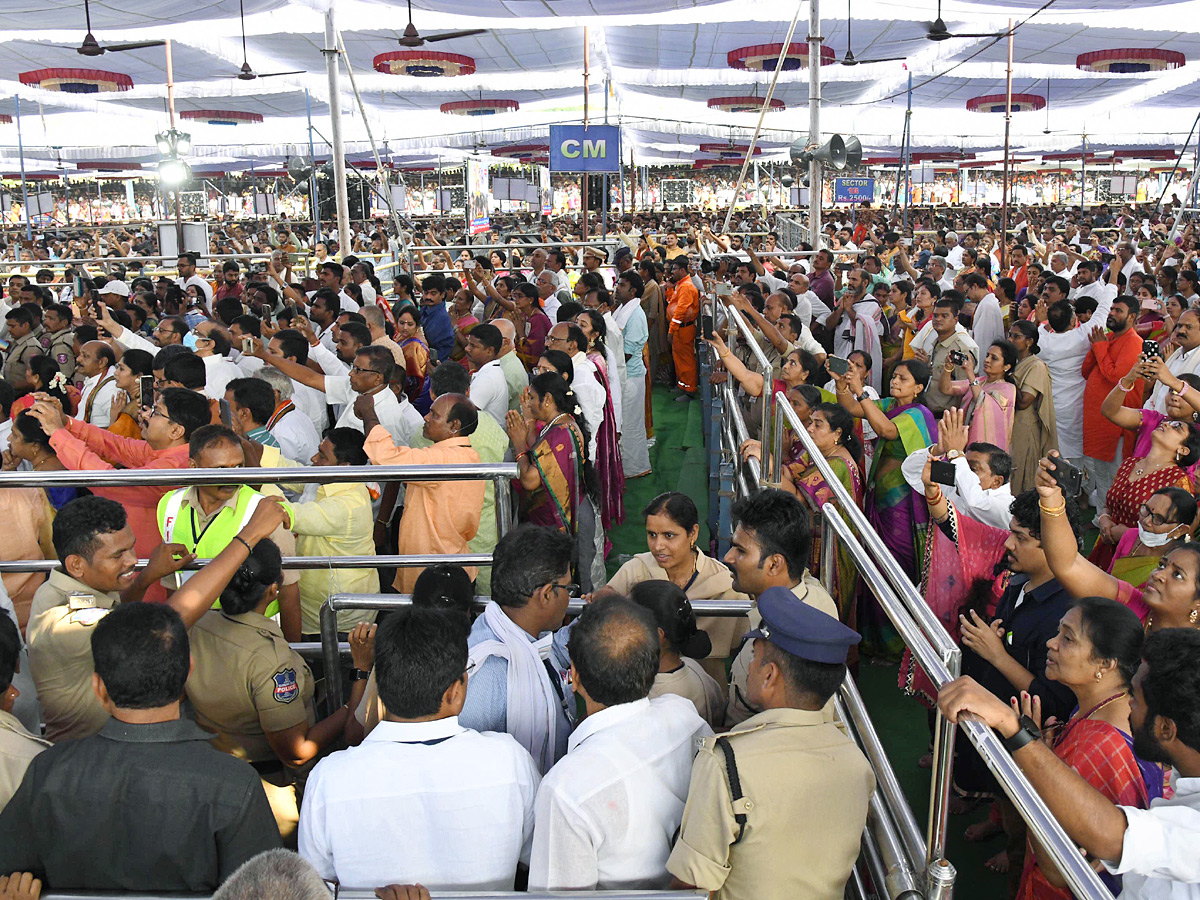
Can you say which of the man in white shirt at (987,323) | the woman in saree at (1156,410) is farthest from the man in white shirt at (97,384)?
the man in white shirt at (987,323)

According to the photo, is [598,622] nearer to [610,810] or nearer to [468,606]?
[610,810]

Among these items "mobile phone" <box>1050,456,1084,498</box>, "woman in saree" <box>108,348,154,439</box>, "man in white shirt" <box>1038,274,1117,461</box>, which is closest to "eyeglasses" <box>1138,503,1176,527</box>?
"mobile phone" <box>1050,456,1084,498</box>

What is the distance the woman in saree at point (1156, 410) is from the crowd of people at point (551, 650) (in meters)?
0.02

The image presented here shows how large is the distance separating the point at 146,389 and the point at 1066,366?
558 cm

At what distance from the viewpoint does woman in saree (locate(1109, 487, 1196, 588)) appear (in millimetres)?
3271

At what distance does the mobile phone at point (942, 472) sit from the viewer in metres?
3.49

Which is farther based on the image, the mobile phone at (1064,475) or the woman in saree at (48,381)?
the woman in saree at (48,381)

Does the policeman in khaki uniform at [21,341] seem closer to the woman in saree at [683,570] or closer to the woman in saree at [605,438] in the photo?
the woman in saree at [605,438]

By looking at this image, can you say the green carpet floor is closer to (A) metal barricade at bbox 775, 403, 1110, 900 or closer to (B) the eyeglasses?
(A) metal barricade at bbox 775, 403, 1110, 900

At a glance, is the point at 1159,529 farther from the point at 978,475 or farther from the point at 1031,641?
the point at 1031,641

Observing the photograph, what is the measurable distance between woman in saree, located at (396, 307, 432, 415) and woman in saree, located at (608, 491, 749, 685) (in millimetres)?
3631

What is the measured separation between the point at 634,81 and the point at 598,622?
18820 mm

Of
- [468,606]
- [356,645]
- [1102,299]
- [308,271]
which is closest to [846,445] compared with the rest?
[468,606]

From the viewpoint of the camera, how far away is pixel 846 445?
4.20 meters
